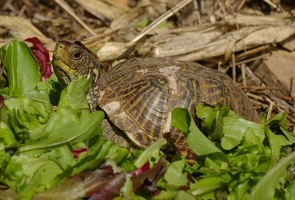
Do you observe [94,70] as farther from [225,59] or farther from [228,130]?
[225,59]

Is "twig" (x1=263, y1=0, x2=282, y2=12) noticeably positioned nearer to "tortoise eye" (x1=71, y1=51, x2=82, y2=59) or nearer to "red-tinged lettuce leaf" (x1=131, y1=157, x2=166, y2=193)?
"tortoise eye" (x1=71, y1=51, x2=82, y2=59)

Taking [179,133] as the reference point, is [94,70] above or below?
above

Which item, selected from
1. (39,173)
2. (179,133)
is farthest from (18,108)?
(179,133)

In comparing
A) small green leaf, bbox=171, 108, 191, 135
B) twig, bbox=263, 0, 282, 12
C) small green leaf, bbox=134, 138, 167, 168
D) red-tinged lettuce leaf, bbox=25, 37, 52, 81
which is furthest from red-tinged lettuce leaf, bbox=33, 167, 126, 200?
twig, bbox=263, 0, 282, 12

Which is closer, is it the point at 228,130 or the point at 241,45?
the point at 228,130

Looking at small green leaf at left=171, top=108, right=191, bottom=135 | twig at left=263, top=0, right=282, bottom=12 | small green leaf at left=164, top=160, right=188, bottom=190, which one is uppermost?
twig at left=263, top=0, right=282, bottom=12

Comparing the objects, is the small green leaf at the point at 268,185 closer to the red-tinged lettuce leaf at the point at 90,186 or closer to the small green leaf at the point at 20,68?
the red-tinged lettuce leaf at the point at 90,186

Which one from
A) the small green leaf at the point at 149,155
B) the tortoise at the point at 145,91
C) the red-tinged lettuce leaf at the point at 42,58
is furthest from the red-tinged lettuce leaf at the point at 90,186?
the red-tinged lettuce leaf at the point at 42,58
